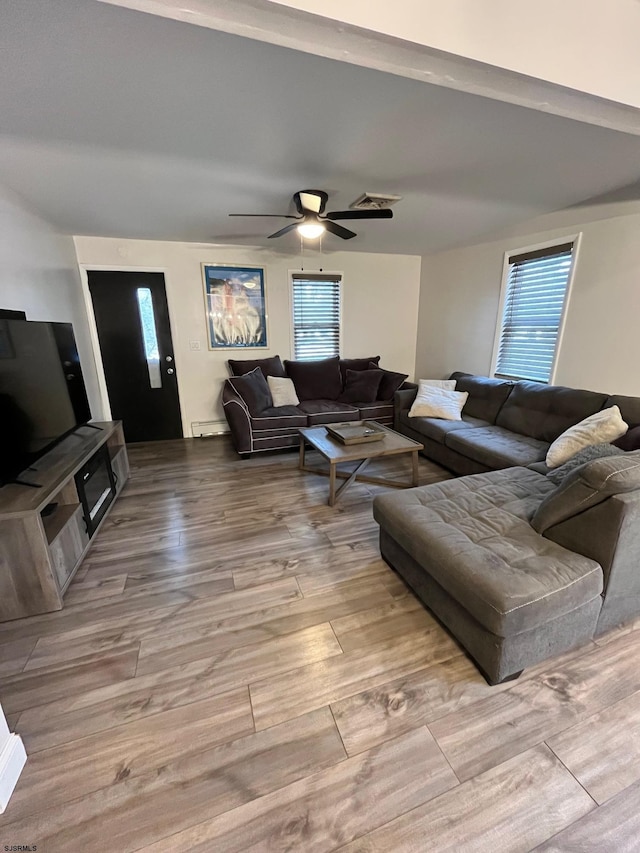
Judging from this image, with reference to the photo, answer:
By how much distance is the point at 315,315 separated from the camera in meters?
4.97

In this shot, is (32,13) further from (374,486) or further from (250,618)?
(374,486)

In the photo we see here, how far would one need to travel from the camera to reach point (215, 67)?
1.39 m

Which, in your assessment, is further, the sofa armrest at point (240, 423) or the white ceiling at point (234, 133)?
the sofa armrest at point (240, 423)

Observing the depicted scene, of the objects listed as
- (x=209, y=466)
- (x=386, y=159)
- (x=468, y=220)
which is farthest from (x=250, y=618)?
(x=468, y=220)

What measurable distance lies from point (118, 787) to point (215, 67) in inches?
102

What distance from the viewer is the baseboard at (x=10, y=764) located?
1.08 m

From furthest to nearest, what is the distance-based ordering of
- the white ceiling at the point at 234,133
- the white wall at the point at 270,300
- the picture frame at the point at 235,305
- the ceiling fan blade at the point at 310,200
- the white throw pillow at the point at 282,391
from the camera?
the picture frame at the point at 235,305 → the white throw pillow at the point at 282,391 → the white wall at the point at 270,300 → the ceiling fan blade at the point at 310,200 → the white ceiling at the point at 234,133

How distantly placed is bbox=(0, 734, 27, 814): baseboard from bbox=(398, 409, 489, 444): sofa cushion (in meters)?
3.23

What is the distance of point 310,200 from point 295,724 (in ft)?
10.1

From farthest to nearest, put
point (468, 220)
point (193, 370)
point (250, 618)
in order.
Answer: point (193, 370), point (468, 220), point (250, 618)

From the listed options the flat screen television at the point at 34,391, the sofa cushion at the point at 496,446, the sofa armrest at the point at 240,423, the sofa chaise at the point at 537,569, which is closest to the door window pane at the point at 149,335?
the sofa armrest at the point at 240,423

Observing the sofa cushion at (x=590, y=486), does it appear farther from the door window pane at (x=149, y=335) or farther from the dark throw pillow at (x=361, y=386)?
the door window pane at (x=149, y=335)

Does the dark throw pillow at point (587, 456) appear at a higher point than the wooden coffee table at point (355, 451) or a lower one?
higher

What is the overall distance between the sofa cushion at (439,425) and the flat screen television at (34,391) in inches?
120
